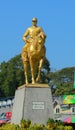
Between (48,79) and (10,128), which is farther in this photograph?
(48,79)

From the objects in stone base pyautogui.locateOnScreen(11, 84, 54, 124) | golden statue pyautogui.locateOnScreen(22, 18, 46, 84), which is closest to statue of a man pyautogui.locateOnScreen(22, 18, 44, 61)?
golden statue pyautogui.locateOnScreen(22, 18, 46, 84)

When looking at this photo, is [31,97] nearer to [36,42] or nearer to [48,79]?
[36,42]

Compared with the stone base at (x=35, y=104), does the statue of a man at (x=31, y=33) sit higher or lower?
higher

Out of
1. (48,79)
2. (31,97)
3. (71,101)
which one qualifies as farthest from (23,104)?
(48,79)

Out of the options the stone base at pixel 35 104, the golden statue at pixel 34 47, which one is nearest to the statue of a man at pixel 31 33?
the golden statue at pixel 34 47

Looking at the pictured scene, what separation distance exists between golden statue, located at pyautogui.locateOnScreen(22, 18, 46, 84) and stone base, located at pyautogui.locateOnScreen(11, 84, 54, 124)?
0.43 m

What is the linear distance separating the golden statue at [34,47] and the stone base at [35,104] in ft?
1.41

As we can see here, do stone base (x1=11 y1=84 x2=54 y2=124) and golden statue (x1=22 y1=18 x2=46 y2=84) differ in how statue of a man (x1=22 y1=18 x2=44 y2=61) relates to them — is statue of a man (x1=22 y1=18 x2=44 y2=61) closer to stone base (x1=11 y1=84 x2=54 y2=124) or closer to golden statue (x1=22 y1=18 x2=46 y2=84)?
golden statue (x1=22 y1=18 x2=46 y2=84)

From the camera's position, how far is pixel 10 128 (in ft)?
50.3

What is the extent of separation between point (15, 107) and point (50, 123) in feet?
8.16

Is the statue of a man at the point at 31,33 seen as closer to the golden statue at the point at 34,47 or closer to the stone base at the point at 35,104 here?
the golden statue at the point at 34,47

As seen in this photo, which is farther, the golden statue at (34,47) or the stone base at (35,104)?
the golden statue at (34,47)

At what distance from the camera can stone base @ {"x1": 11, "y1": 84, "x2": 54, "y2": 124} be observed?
16.8m

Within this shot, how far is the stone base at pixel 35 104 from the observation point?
1683 centimetres
